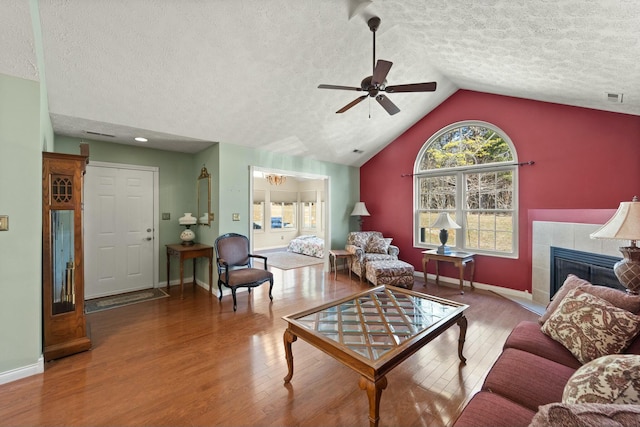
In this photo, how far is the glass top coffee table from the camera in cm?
147

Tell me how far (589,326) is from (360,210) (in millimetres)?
4224

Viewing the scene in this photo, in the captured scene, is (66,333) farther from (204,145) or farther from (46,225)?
(204,145)

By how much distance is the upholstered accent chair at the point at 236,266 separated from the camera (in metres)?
3.47

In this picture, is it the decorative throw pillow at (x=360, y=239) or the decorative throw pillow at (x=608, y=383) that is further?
the decorative throw pillow at (x=360, y=239)

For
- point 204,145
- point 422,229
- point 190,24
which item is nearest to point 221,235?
point 204,145

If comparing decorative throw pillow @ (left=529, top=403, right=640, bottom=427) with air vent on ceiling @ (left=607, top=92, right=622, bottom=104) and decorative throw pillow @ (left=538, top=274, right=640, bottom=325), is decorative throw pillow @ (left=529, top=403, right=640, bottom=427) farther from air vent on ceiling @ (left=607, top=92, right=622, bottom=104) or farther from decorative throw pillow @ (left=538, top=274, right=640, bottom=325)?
air vent on ceiling @ (left=607, top=92, right=622, bottom=104)

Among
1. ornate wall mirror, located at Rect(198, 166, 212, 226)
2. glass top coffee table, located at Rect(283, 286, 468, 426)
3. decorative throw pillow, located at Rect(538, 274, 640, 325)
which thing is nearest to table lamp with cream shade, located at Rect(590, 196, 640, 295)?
decorative throw pillow, located at Rect(538, 274, 640, 325)

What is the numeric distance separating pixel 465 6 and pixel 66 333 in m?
4.47

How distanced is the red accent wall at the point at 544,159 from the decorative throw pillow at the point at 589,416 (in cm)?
362

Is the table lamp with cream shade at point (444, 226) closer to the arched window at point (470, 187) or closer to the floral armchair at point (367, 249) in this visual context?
→ the arched window at point (470, 187)

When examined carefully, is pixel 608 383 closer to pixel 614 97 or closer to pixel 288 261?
pixel 614 97

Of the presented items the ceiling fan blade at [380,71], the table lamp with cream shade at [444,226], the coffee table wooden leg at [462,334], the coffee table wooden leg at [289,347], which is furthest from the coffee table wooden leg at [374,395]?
the table lamp with cream shade at [444,226]

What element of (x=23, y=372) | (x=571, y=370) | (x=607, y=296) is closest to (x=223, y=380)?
(x=23, y=372)

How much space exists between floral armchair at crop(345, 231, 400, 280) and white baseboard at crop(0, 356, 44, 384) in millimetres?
3939
